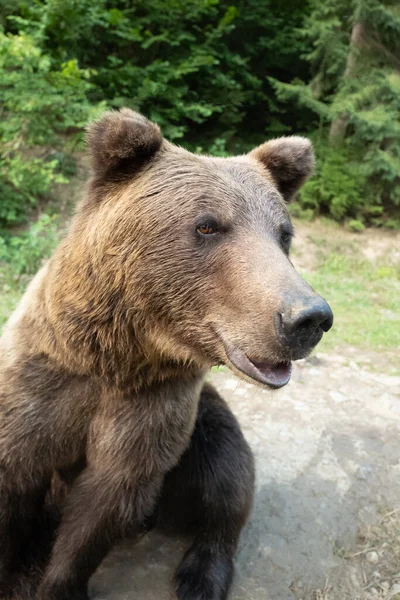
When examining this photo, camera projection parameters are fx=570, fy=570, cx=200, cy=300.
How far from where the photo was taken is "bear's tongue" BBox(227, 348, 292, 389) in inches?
80.7

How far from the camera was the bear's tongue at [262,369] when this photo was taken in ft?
6.72

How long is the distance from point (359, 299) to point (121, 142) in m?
6.96

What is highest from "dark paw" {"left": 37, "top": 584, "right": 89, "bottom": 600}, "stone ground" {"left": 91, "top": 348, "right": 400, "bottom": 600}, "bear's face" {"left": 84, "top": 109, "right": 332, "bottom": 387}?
"bear's face" {"left": 84, "top": 109, "right": 332, "bottom": 387}

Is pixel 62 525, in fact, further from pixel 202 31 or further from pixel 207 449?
pixel 202 31

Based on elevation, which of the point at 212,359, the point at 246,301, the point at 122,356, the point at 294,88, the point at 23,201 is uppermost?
the point at 246,301

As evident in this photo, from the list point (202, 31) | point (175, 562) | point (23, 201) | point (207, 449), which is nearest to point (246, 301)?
point (207, 449)

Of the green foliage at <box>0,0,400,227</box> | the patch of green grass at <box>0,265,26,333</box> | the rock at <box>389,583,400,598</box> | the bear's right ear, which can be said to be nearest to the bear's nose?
the bear's right ear

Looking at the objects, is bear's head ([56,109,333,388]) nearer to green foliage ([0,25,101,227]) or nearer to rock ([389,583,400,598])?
rock ([389,583,400,598])

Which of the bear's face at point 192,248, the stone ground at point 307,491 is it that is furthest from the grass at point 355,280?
the bear's face at point 192,248

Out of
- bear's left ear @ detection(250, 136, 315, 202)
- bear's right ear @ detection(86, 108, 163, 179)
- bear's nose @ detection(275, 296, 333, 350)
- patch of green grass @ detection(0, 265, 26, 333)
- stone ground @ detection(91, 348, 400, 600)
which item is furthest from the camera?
patch of green grass @ detection(0, 265, 26, 333)

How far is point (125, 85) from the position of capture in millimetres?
11203

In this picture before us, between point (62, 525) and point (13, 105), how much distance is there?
25.0 feet

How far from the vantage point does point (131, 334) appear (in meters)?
2.31

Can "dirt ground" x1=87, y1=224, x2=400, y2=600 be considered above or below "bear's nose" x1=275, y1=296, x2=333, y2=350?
below
